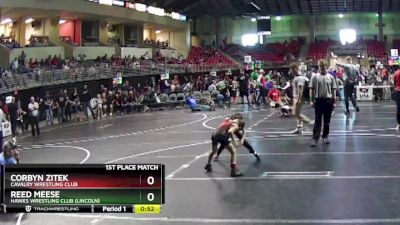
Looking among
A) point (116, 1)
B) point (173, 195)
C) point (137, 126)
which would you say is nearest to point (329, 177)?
point (173, 195)

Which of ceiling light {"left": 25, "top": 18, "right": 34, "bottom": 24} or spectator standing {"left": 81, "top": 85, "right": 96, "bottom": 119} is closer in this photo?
spectator standing {"left": 81, "top": 85, "right": 96, "bottom": 119}

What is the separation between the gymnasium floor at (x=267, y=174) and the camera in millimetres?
7188

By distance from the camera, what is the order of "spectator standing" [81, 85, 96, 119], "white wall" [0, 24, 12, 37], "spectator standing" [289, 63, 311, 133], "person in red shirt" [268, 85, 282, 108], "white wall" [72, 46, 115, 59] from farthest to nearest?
"white wall" [72, 46, 115, 59], "white wall" [0, 24, 12, 37], "spectator standing" [81, 85, 96, 119], "person in red shirt" [268, 85, 282, 108], "spectator standing" [289, 63, 311, 133]

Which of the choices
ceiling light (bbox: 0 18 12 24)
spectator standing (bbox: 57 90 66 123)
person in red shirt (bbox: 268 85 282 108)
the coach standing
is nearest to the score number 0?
the coach standing

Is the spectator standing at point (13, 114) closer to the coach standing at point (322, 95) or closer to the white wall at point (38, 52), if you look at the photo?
the coach standing at point (322, 95)

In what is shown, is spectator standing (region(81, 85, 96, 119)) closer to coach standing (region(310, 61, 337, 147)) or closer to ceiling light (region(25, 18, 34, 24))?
ceiling light (region(25, 18, 34, 24))

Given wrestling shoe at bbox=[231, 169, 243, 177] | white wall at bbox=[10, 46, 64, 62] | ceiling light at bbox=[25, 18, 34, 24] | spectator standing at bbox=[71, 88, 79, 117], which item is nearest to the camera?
wrestling shoe at bbox=[231, 169, 243, 177]

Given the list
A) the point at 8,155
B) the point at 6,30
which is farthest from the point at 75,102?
the point at 8,155

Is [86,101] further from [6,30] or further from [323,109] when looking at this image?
[323,109]

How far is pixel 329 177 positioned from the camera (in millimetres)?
9172
